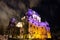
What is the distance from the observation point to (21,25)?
5422cm

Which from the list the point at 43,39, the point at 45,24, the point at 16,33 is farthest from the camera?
the point at 45,24

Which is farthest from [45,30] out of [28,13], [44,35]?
[28,13]

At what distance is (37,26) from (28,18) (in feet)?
16.0

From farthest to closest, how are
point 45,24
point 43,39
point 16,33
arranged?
point 45,24 < point 16,33 < point 43,39

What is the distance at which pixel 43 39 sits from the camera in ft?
153

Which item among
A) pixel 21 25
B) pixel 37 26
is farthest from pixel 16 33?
pixel 37 26

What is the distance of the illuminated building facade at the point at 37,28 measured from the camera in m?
49.4

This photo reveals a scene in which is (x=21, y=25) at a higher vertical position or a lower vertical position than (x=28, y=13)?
lower

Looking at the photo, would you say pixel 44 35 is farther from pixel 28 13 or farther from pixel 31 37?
pixel 28 13

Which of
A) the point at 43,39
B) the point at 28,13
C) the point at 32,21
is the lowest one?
the point at 43,39

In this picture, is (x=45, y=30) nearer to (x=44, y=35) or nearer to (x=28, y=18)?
(x=44, y=35)

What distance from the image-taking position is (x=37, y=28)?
170 ft

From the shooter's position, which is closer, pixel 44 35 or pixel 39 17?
pixel 44 35

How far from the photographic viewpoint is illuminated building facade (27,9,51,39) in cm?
4942
